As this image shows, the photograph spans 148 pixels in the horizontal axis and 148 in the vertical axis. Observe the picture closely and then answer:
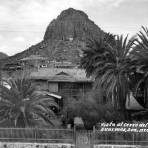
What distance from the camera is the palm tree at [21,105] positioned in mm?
29750

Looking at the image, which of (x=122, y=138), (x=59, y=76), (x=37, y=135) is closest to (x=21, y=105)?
(x=37, y=135)

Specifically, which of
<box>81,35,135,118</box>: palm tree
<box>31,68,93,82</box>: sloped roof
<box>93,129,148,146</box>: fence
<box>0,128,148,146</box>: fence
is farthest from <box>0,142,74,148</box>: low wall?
<box>31,68,93,82</box>: sloped roof

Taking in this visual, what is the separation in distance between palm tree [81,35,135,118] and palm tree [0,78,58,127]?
934 cm

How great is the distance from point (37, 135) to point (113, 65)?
637 inches

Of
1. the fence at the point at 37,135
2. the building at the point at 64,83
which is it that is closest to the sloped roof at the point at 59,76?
the building at the point at 64,83

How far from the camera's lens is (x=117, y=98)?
38.5 metres

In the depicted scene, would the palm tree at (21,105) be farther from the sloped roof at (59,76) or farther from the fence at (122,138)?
the sloped roof at (59,76)

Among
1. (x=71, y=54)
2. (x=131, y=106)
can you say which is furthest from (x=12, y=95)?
(x=71, y=54)

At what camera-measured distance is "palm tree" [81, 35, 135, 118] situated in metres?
38.0

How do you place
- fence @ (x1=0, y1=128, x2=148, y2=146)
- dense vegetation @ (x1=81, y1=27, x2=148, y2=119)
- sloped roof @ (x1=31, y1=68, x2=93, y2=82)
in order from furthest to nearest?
sloped roof @ (x1=31, y1=68, x2=93, y2=82) → dense vegetation @ (x1=81, y1=27, x2=148, y2=119) → fence @ (x1=0, y1=128, x2=148, y2=146)

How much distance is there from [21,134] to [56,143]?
2.60 metres

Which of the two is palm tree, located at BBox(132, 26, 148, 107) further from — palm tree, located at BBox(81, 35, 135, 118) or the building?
the building

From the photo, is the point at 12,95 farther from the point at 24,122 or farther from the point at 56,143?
the point at 56,143

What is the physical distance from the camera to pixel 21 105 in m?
30.0
